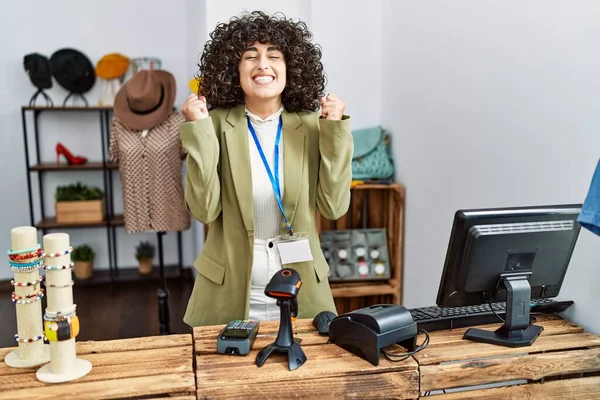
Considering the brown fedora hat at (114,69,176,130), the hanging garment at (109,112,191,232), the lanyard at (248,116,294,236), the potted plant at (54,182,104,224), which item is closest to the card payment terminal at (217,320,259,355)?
the lanyard at (248,116,294,236)

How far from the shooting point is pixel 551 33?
1.88 meters

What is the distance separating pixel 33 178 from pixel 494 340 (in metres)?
4.37

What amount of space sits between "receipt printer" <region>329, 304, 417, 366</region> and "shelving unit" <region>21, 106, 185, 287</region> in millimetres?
3086

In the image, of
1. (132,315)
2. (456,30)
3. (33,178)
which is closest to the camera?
(456,30)

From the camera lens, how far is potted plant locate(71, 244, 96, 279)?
4773 millimetres

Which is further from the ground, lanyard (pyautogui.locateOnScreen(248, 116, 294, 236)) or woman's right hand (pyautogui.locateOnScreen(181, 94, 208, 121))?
woman's right hand (pyautogui.locateOnScreen(181, 94, 208, 121))

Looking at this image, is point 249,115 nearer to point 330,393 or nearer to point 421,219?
point 330,393

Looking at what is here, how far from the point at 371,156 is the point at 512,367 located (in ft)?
6.61

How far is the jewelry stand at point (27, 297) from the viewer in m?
1.29

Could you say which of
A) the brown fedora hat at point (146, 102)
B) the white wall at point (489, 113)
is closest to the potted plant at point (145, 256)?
the brown fedora hat at point (146, 102)

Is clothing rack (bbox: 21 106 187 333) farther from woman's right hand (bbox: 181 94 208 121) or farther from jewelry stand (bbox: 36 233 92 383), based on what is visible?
jewelry stand (bbox: 36 233 92 383)

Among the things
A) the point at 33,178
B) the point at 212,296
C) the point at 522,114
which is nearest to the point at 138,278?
the point at 33,178

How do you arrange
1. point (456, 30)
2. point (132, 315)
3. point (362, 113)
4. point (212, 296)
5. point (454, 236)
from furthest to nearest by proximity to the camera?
point (132, 315) < point (362, 113) < point (456, 30) < point (212, 296) < point (454, 236)

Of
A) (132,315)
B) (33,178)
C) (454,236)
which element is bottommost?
(132,315)
